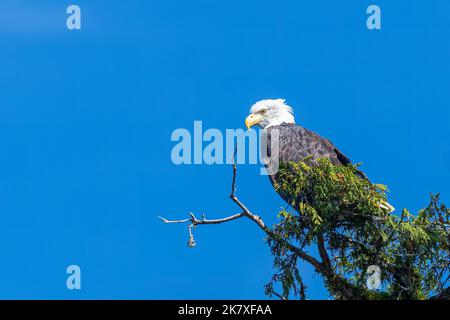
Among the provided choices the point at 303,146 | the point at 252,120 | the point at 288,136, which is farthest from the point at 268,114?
the point at 303,146

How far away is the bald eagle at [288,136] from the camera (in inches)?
694

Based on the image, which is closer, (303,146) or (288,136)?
(303,146)

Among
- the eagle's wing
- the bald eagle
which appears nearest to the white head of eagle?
the bald eagle

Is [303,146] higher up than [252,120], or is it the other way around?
[252,120]

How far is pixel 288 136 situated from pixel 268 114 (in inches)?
47.0

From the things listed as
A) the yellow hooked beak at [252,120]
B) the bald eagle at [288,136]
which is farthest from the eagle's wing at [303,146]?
the yellow hooked beak at [252,120]

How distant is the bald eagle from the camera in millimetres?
17625

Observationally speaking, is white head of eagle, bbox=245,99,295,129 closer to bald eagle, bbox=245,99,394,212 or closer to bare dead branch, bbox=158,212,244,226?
bald eagle, bbox=245,99,394,212

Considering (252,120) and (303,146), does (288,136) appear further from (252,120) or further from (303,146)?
(252,120)

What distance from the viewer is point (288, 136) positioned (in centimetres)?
1830

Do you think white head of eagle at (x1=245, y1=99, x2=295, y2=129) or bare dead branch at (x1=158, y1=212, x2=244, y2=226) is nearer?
bare dead branch at (x1=158, y1=212, x2=244, y2=226)
